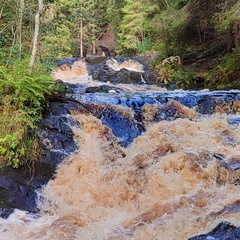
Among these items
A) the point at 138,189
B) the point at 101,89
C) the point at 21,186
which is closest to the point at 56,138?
the point at 21,186

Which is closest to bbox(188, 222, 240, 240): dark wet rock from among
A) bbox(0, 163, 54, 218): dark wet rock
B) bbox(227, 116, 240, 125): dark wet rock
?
bbox(0, 163, 54, 218): dark wet rock

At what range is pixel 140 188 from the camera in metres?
5.36

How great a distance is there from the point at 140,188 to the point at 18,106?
115 inches

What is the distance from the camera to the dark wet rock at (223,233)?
3.26 m

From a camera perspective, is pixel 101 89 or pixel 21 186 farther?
pixel 101 89

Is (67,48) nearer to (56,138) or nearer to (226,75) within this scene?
(226,75)

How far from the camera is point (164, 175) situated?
5477 millimetres

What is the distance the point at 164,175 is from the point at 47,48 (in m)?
6.00

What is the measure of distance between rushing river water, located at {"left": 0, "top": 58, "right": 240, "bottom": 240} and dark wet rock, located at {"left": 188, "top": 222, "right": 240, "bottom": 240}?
0.18 metres

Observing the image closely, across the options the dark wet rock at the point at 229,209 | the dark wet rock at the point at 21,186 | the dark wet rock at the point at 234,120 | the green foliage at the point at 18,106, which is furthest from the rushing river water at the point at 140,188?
the green foliage at the point at 18,106

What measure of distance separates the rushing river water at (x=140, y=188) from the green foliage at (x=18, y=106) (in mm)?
848

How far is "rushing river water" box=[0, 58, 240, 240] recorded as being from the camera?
4152mm

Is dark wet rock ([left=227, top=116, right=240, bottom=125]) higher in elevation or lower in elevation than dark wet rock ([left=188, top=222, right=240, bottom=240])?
higher

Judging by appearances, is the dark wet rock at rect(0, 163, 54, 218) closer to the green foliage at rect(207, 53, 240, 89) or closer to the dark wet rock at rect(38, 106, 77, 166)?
the dark wet rock at rect(38, 106, 77, 166)
